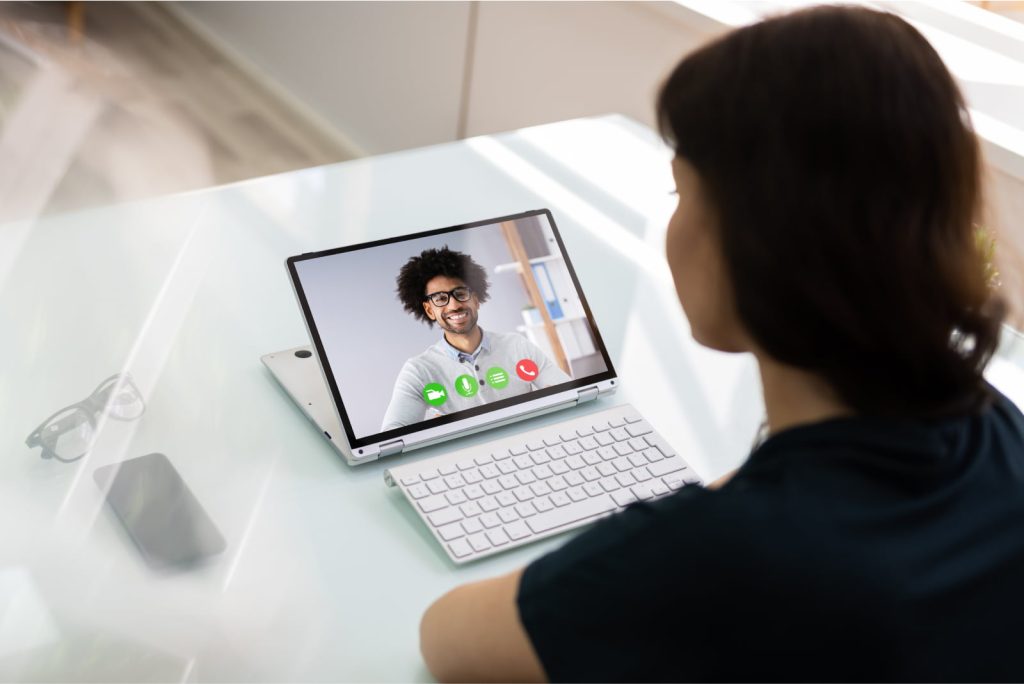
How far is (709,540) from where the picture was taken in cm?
61

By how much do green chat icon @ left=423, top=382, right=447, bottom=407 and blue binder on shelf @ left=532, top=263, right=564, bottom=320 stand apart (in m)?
0.16

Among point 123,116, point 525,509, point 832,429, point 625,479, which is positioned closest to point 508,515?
point 525,509

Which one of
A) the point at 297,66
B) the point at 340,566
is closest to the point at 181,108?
the point at 297,66

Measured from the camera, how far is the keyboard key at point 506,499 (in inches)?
38.5

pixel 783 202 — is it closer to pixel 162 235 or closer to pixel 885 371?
pixel 885 371

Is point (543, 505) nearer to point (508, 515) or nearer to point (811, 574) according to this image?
point (508, 515)

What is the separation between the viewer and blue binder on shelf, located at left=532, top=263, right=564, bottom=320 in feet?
3.76

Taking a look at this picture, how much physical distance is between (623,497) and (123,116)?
8.47 feet

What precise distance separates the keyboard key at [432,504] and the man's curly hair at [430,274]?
20cm

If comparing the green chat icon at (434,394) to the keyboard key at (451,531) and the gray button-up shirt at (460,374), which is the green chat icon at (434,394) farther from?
the keyboard key at (451,531)

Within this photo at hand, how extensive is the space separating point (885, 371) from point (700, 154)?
0.60 ft

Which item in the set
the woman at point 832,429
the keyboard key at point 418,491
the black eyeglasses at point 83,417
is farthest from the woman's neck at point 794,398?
the black eyeglasses at point 83,417

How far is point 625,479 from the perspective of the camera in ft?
3.35

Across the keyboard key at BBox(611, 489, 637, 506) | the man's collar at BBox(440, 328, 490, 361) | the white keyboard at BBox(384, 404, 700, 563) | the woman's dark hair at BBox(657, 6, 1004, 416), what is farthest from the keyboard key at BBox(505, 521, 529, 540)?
the woman's dark hair at BBox(657, 6, 1004, 416)
